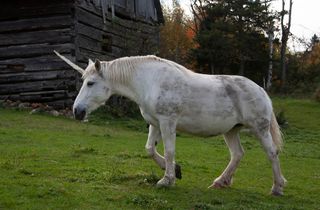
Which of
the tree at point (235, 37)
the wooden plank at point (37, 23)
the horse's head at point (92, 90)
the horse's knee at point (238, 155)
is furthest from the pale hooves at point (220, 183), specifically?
the tree at point (235, 37)

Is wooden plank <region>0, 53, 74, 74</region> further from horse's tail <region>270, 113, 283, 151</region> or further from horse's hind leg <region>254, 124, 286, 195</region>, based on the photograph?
horse's hind leg <region>254, 124, 286, 195</region>

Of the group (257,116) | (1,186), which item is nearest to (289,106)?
(257,116)

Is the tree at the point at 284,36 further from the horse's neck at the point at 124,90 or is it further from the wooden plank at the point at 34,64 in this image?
the horse's neck at the point at 124,90

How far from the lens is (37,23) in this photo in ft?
65.7

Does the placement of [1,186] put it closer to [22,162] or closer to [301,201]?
[22,162]

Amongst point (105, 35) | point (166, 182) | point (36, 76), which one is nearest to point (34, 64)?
point (36, 76)

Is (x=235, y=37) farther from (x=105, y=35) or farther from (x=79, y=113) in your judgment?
(x=79, y=113)

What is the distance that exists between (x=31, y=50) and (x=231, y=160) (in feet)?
45.2

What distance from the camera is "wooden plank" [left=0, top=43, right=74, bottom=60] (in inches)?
770

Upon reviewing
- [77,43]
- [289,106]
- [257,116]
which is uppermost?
[77,43]

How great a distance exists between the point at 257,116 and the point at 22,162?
4.09 metres

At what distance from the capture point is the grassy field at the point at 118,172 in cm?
642

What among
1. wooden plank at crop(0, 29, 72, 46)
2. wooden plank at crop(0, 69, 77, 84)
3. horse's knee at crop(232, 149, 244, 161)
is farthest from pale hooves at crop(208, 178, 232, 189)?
wooden plank at crop(0, 29, 72, 46)

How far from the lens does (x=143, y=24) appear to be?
993 inches
